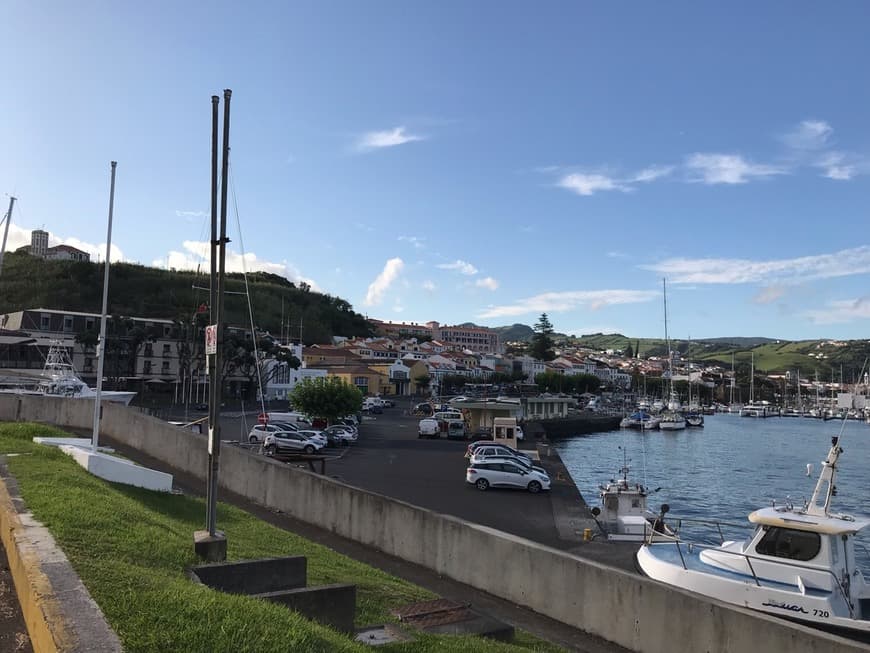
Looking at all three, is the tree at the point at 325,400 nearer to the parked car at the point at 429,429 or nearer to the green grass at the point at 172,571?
the parked car at the point at 429,429

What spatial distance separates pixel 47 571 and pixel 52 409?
2710 cm

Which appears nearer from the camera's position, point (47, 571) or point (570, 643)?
point (47, 571)

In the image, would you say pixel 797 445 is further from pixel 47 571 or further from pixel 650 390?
pixel 650 390

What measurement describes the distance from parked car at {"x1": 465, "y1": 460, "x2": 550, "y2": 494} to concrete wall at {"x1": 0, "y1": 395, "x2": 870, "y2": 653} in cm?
1256

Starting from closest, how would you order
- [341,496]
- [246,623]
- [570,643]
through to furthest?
[246,623]
[570,643]
[341,496]

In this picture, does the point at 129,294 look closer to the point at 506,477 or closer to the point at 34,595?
the point at 506,477

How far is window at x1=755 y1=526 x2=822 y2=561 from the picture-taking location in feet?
42.3

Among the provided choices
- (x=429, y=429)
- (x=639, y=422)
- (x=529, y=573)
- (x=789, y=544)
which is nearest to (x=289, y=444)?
(x=429, y=429)

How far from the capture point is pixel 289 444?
37250 millimetres

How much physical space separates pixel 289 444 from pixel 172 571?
30.8 metres

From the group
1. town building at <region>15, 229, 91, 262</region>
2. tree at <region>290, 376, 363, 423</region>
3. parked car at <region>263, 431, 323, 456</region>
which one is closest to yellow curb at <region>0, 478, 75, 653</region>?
parked car at <region>263, 431, 323, 456</region>

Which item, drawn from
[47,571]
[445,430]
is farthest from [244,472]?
[445,430]

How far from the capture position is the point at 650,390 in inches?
7771

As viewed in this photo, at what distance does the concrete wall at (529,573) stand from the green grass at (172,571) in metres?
1.23
